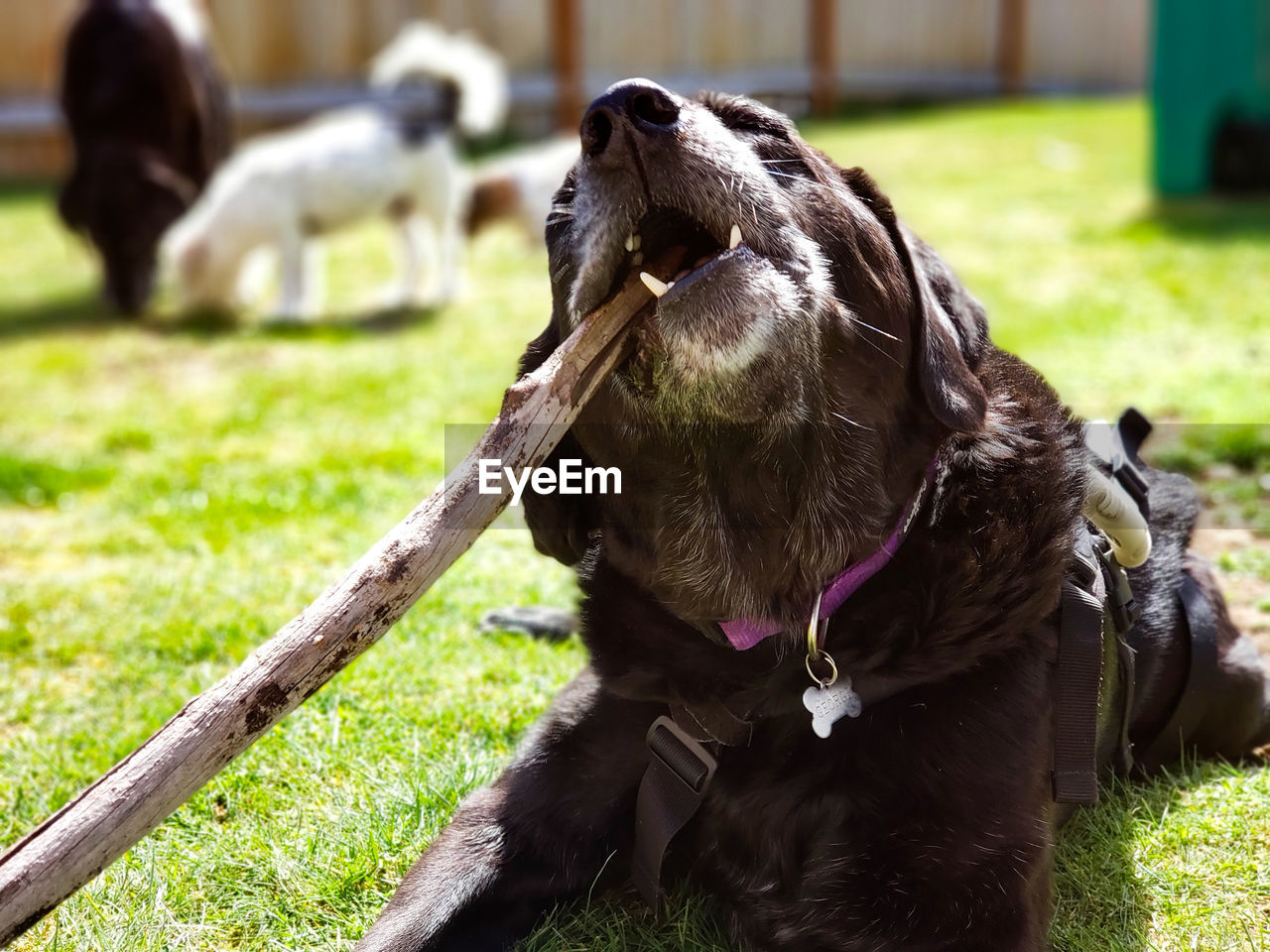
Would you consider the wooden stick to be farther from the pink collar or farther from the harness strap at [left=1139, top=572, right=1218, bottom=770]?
the harness strap at [left=1139, top=572, right=1218, bottom=770]

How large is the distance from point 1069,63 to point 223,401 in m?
14.9

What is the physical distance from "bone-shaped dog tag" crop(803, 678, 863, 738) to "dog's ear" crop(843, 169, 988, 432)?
46 cm

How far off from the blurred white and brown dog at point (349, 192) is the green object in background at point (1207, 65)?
4450mm

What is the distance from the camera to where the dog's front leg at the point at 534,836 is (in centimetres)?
208

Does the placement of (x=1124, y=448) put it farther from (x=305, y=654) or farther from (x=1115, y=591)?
(x=305, y=654)

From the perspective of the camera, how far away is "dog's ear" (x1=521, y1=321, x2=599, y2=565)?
2.31 metres

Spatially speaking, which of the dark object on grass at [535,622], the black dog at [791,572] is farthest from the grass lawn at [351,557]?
the black dog at [791,572]

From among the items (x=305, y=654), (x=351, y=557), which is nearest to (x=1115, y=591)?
(x=305, y=654)

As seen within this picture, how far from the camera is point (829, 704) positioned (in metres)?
2.00

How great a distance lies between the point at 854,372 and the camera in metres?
2.12

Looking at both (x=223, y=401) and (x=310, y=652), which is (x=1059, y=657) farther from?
(x=223, y=401)

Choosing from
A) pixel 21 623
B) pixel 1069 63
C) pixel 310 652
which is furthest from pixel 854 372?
pixel 1069 63

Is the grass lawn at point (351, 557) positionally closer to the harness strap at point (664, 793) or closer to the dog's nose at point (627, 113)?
the harness strap at point (664, 793)

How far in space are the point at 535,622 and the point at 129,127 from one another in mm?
6145
